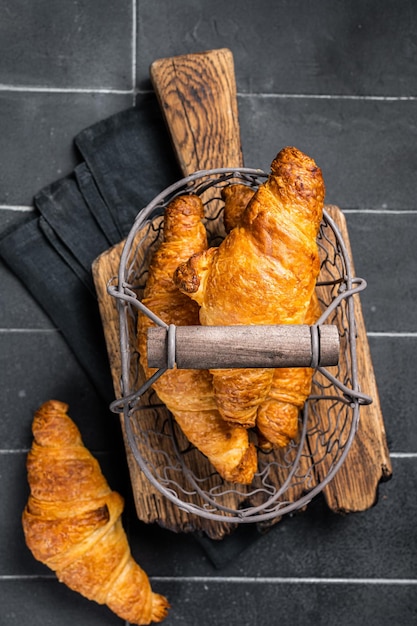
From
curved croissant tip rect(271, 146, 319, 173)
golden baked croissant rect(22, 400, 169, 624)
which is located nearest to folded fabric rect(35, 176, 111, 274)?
golden baked croissant rect(22, 400, 169, 624)

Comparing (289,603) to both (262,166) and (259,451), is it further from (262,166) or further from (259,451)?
(262,166)

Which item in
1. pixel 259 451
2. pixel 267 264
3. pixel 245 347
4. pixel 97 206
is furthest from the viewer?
pixel 97 206

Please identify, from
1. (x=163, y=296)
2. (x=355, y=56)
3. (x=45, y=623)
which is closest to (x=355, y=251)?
(x=355, y=56)

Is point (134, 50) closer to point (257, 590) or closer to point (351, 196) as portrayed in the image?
point (351, 196)

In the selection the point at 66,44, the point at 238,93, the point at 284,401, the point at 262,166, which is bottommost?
the point at 284,401

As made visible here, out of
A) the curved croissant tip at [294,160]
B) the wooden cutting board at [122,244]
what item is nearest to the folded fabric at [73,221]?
the wooden cutting board at [122,244]

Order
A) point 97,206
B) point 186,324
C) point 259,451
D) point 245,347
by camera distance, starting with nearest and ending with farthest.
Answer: point 245,347 < point 186,324 < point 259,451 < point 97,206

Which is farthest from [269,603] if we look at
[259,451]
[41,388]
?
[41,388]

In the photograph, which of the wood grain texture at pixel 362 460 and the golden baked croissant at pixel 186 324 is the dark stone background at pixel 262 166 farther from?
the golden baked croissant at pixel 186 324
